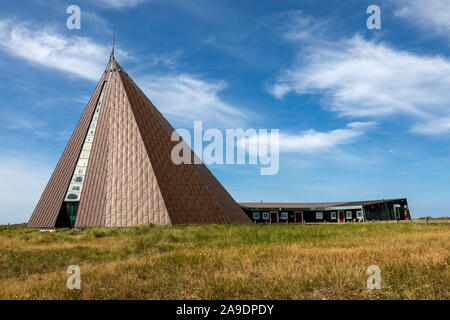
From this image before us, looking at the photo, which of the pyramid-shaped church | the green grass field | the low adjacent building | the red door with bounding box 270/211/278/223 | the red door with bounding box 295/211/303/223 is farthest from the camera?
the red door with bounding box 270/211/278/223

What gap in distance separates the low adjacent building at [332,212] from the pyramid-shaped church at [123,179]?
21272 mm

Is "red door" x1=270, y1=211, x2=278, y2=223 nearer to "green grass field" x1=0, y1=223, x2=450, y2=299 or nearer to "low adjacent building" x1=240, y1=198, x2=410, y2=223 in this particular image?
"low adjacent building" x1=240, y1=198, x2=410, y2=223

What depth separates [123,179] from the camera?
28484mm

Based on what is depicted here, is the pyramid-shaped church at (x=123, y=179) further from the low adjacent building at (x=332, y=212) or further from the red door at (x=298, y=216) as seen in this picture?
the red door at (x=298, y=216)

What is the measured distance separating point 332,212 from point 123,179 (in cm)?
3624

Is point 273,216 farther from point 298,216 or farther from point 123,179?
point 123,179

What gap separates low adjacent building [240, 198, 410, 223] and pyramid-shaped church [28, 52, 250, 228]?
21.3 metres

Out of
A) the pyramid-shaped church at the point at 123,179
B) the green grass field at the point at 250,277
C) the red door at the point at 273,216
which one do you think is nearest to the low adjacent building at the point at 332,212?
the red door at the point at 273,216

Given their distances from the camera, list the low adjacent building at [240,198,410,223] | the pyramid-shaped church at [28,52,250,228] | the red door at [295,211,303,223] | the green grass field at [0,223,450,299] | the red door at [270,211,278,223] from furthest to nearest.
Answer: the red door at [270,211,278,223] → the red door at [295,211,303,223] → the low adjacent building at [240,198,410,223] → the pyramid-shaped church at [28,52,250,228] → the green grass field at [0,223,450,299]

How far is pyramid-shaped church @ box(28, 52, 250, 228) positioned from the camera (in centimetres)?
2750

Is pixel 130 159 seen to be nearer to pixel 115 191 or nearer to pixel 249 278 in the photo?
pixel 115 191

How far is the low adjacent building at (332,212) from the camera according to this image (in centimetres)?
4753

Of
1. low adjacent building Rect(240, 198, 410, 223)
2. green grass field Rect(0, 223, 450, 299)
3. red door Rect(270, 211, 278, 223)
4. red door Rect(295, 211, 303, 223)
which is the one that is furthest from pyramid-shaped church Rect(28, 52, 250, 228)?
red door Rect(295, 211, 303, 223)
